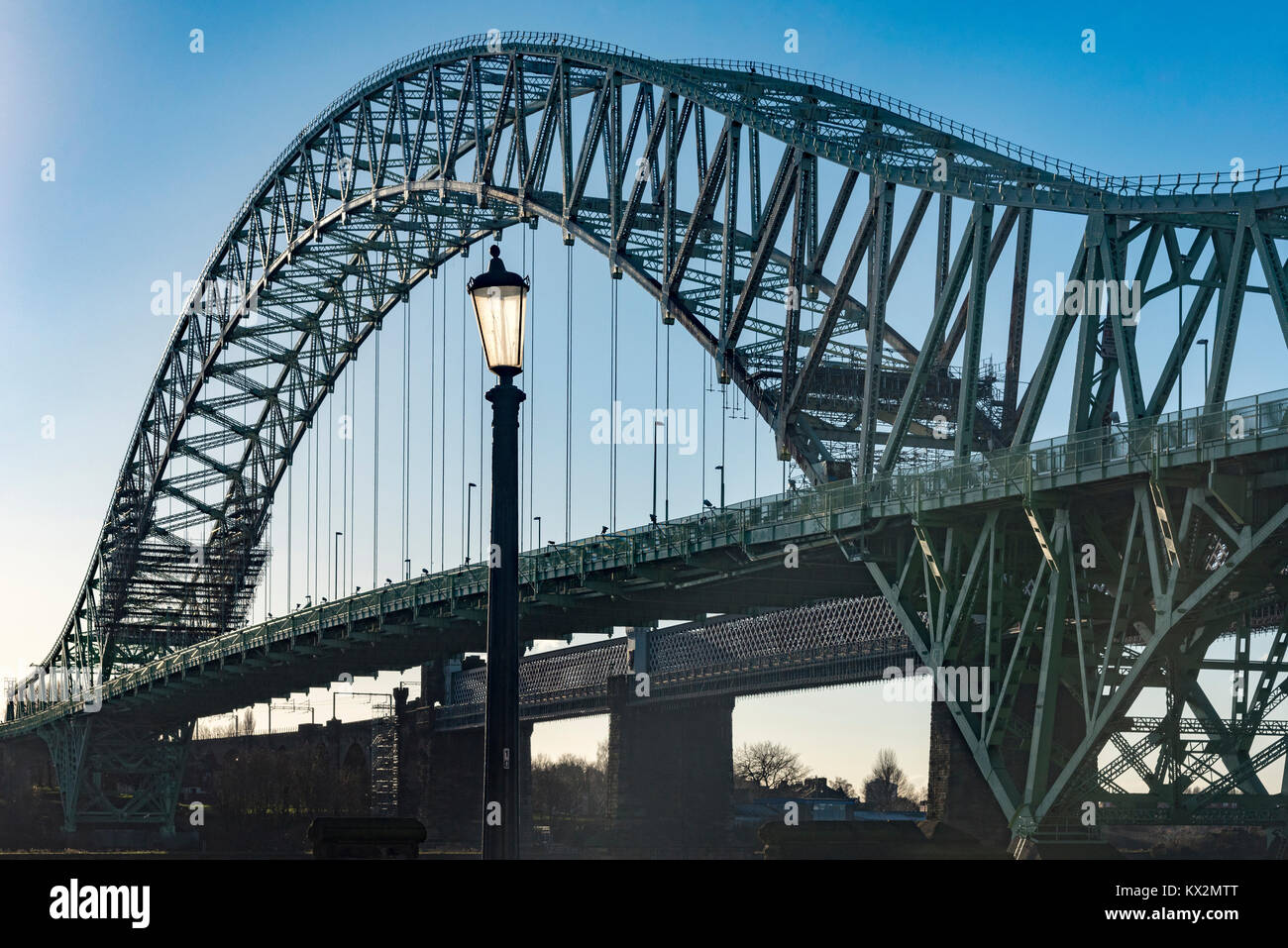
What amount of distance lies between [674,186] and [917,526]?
90.2ft

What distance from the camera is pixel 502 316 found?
16.7 metres

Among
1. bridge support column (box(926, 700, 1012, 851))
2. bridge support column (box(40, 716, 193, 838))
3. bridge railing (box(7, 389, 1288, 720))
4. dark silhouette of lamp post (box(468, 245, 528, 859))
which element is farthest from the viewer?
bridge support column (box(40, 716, 193, 838))

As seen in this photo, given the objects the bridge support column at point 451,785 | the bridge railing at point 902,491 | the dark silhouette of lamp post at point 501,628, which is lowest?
the bridge support column at point 451,785

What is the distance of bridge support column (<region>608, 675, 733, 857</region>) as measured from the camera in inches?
4240

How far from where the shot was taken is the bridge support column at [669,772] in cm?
10769

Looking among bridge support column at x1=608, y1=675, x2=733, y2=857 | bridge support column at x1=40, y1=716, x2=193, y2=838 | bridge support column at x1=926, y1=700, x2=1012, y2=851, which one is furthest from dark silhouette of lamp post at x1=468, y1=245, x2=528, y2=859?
bridge support column at x1=40, y1=716, x2=193, y2=838

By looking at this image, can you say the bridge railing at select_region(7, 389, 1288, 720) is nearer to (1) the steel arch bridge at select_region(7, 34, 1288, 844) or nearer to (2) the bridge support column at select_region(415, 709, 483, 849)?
(1) the steel arch bridge at select_region(7, 34, 1288, 844)

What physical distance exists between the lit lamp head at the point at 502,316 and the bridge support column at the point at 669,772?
295 feet

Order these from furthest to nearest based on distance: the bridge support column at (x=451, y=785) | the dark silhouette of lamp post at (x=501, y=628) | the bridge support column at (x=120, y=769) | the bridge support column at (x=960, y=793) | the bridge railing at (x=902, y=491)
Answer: the bridge support column at (x=120, y=769) < the bridge support column at (x=451, y=785) < the bridge support column at (x=960, y=793) < the bridge railing at (x=902, y=491) < the dark silhouette of lamp post at (x=501, y=628)

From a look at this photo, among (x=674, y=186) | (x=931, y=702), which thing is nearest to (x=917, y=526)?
(x=931, y=702)

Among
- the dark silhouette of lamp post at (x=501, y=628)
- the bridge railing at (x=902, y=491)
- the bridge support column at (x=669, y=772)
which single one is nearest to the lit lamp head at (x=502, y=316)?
the dark silhouette of lamp post at (x=501, y=628)

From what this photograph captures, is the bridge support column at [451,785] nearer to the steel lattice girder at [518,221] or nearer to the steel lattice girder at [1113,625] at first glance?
the steel lattice girder at [518,221]

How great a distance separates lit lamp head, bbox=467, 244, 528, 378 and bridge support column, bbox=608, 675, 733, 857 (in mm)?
89874
